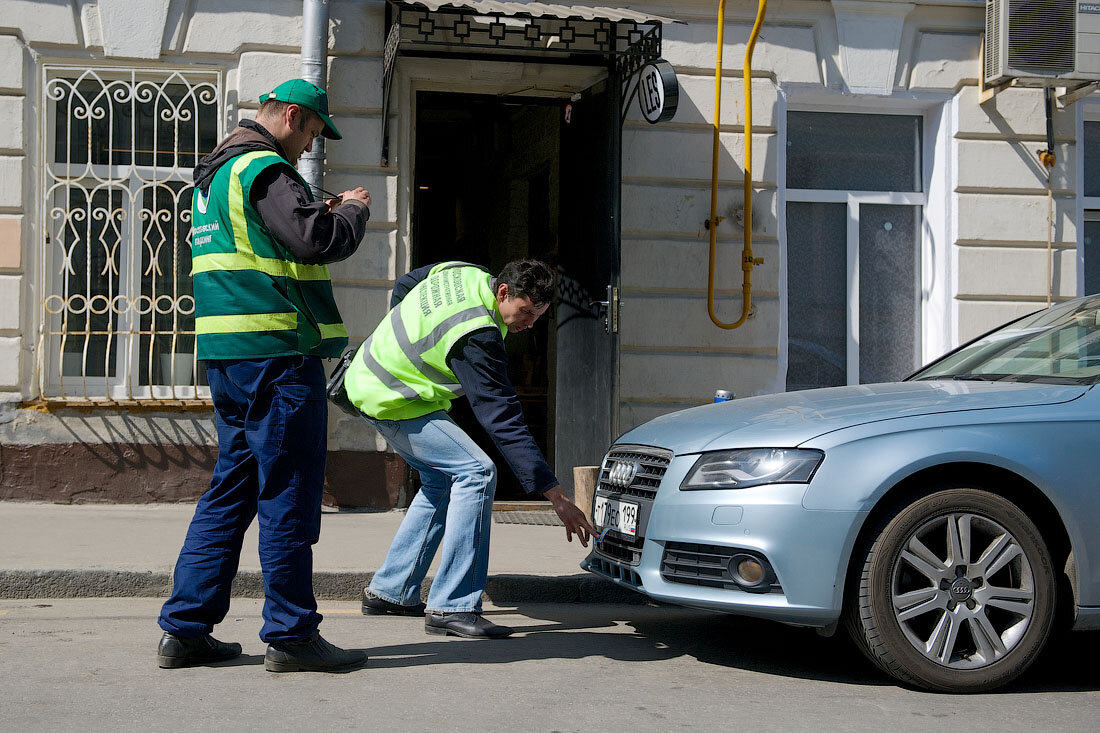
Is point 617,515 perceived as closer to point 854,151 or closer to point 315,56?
point 315,56

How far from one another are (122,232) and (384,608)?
4081 millimetres

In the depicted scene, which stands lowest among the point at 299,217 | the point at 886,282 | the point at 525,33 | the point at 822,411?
the point at 822,411

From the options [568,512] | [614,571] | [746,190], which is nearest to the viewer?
[568,512]

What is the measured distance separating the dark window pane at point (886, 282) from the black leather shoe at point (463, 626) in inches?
201

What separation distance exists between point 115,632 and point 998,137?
710 centimetres

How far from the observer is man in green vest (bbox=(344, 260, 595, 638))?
4.71m

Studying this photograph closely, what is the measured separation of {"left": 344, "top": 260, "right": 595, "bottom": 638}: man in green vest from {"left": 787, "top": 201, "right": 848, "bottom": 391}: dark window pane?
452cm

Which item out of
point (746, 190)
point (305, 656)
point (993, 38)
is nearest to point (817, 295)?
point (746, 190)

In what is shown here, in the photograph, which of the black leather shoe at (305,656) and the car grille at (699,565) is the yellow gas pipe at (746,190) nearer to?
the car grille at (699,565)

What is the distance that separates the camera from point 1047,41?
337 inches

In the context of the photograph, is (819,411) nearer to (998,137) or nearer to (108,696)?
(108,696)

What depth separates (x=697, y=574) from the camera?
14.1 feet

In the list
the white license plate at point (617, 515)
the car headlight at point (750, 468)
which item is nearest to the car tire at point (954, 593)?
the car headlight at point (750, 468)

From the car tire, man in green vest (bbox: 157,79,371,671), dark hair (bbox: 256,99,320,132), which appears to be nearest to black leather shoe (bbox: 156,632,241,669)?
man in green vest (bbox: 157,79,371,671)
